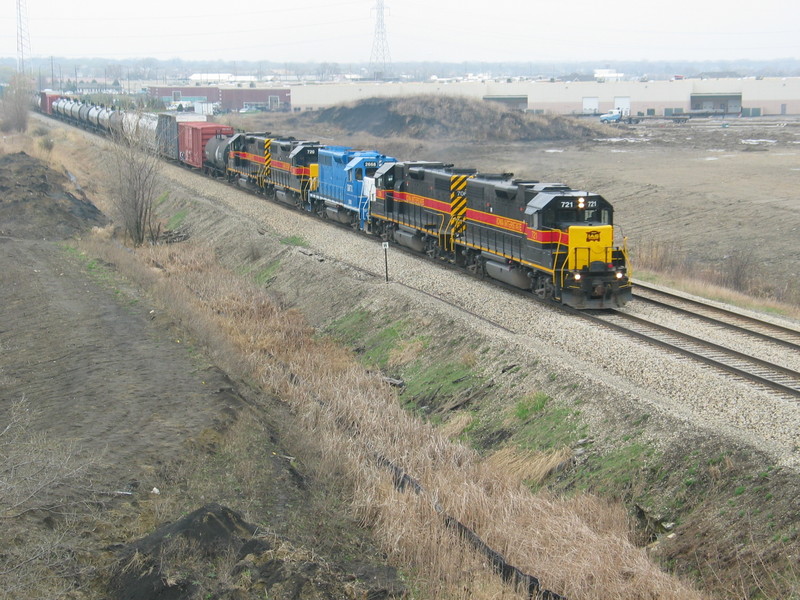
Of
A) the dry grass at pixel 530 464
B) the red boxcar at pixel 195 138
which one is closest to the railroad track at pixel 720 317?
the dry grass at pixel 530 464

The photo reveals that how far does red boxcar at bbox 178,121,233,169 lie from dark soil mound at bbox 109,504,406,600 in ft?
144

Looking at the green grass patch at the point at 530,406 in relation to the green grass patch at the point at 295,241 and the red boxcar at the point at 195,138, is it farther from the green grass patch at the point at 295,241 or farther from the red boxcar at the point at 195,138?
the red boxcar at the point at 195,138

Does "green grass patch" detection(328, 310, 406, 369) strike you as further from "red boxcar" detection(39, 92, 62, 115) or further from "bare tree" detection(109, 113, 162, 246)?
"red boxcar" detection(39, 92, 62, 115)

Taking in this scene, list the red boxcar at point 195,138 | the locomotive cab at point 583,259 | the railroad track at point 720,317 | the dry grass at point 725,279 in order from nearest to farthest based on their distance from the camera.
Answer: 1. the railroad track at point 720,317
2. the locomotive cab at point 583,259
3. the dry grass at point 725,279
4. the red boxcar at point 195,138

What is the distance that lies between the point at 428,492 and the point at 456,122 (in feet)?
277

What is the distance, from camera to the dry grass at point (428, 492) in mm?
10133

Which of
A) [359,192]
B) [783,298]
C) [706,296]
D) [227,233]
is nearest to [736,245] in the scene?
[783,298]

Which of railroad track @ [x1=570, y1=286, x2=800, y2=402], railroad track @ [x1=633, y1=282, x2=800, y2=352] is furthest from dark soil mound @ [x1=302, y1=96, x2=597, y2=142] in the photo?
railroad track @ [x1=570, y1=286, x2=800, y2=402]

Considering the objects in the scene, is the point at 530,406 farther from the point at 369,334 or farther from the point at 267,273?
the point at 267,273

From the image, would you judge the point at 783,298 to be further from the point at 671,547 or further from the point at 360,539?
the point at 360,539

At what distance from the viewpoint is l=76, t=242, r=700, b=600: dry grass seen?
10133 mm

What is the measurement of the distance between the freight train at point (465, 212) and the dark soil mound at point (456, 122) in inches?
1852

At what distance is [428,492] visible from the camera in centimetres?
1239

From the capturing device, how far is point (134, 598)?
29.1 feet
